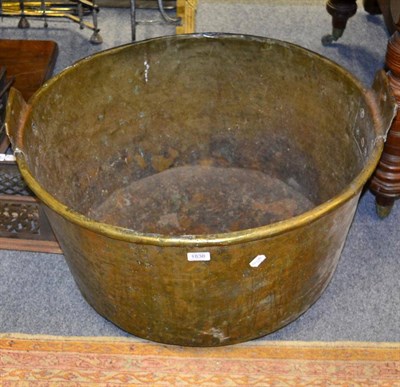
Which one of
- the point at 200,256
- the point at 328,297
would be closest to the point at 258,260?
the point at 200,256

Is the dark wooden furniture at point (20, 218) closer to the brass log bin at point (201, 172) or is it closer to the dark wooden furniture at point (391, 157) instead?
the brass log bin at point (201, 172)

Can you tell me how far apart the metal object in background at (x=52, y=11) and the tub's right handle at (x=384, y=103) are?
1.38m

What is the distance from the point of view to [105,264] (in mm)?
1657

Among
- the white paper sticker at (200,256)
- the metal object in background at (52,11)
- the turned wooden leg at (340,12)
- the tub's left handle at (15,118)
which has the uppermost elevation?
the tub's left handle at (15,118)

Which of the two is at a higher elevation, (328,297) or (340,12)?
(340,12)

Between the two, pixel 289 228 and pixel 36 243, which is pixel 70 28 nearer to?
pixel 36 243

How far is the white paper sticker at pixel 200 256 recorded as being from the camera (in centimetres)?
153

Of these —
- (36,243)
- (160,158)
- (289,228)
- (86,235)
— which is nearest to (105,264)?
(86,235)

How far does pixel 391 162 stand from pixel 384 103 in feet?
1.19

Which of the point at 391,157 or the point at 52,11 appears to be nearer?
the point at 391,157

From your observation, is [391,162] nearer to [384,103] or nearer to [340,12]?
[384,103]

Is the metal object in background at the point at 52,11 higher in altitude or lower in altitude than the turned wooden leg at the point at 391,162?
lower

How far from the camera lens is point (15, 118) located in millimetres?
1773

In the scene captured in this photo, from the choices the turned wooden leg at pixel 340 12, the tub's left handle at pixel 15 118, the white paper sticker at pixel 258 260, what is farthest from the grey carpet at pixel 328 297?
the turned wooden leg at pixel 340 12
